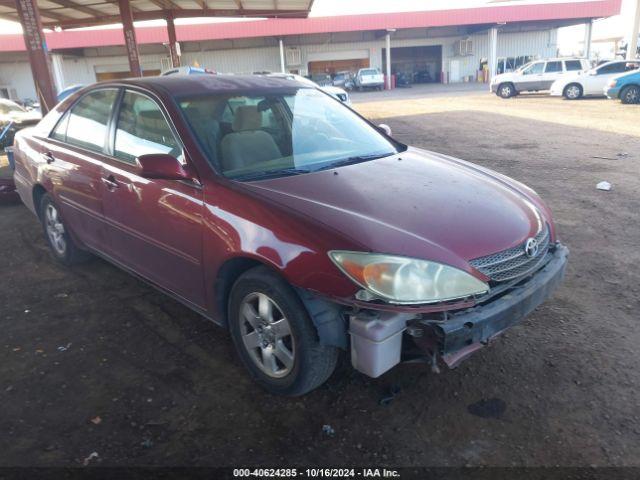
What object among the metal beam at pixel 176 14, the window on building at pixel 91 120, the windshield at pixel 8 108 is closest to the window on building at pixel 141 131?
the window on building at pixel 91 120

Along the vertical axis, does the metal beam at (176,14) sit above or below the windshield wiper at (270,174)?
above

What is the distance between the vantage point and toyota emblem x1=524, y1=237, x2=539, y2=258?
265 cm

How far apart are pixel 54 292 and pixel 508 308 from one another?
11.8 feet

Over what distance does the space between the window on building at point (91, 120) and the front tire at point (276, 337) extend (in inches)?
72.7

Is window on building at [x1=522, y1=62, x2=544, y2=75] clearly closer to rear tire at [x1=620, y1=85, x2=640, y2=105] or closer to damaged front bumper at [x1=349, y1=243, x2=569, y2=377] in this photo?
rear tire at [x1=620, y1=85, x2=640, y2=105]

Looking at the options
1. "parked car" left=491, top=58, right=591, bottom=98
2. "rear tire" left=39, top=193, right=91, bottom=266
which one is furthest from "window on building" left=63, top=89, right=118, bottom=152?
"parked car" left=491, top=58, right=591, bottom=98

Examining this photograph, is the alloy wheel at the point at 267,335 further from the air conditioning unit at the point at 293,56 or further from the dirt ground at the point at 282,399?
the air conditioning unit at the point at 293,56

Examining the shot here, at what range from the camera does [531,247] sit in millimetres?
2676

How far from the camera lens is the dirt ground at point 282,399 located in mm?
2354

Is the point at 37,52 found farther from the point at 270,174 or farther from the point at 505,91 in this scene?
the point at 505,91

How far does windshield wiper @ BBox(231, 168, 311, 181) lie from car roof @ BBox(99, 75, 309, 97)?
30.7 inches

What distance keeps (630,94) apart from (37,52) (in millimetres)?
17621

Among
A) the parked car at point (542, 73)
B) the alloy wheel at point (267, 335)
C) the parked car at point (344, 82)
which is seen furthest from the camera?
the parked car at point (344, 82)

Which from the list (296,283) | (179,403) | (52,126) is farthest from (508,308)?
(52,126)
